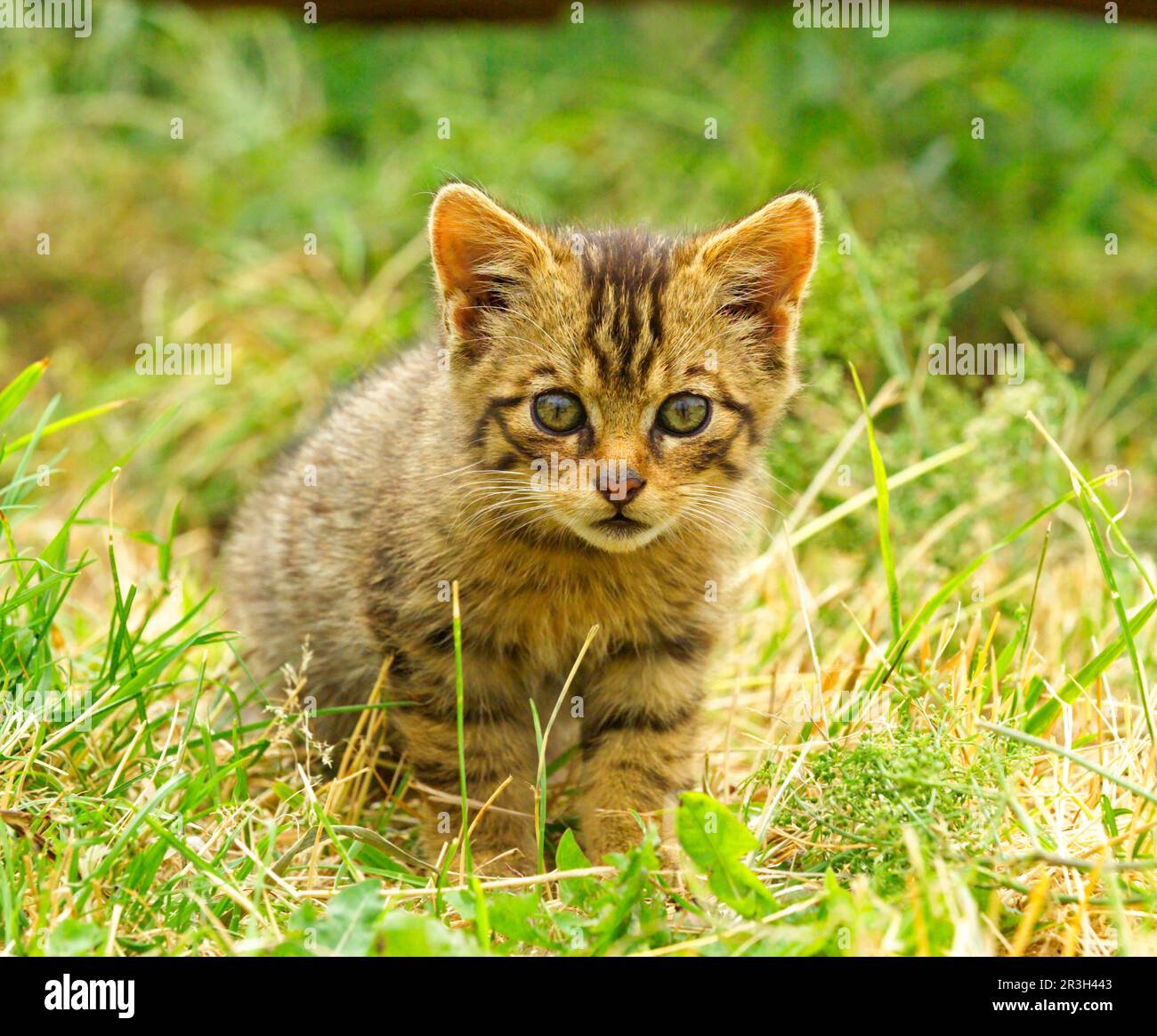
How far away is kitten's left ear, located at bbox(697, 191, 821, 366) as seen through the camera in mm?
3852

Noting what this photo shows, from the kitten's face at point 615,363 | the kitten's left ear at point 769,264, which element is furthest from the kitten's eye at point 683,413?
the kitten's left ear at point 769,264

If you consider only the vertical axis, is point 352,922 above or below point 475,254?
below

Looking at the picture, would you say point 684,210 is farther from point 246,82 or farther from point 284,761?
point 284,761

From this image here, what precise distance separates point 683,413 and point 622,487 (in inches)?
14.8

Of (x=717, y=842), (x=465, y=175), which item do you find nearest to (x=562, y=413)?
(x=717, y=842)

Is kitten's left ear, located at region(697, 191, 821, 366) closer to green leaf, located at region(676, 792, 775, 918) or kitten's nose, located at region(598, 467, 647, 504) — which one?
kitten's nose, located at region(598, 467, 647, 504)

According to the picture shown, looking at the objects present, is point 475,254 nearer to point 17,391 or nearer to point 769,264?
point 769,264

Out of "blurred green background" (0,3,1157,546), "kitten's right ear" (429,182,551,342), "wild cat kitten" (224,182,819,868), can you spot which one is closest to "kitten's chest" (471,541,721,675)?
"wild cat kitten" (224,182,819,868)

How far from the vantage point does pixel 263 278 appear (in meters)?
7.59

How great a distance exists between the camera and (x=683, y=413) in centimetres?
377

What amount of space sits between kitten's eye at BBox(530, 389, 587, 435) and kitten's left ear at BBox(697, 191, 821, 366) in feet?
1.90

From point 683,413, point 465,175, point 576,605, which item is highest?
point 465,175
